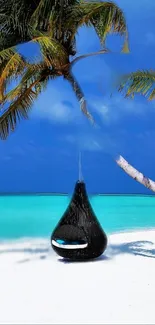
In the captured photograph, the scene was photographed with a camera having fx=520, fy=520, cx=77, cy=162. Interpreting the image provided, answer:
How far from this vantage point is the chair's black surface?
28.5ft

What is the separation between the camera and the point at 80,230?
869 cm

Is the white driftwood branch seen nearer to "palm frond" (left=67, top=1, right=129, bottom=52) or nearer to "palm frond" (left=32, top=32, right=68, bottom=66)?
"palm frond" (left=32, top=32, right=68, bottom=66)

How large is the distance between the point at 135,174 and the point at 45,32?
2855mm

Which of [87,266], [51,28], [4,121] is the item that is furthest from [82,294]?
[51,28]

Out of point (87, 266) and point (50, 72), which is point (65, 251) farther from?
point (50, 72)

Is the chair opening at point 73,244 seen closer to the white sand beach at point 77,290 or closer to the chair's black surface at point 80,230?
the chair's black surface at point 80,230

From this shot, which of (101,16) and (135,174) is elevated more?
(101,16)

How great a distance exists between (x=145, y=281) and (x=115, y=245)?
16.4 ft

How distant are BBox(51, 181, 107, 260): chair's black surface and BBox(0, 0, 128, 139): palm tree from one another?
1.52m

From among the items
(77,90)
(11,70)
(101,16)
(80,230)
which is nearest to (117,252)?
(80,230)

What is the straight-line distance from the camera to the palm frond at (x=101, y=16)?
8.49m

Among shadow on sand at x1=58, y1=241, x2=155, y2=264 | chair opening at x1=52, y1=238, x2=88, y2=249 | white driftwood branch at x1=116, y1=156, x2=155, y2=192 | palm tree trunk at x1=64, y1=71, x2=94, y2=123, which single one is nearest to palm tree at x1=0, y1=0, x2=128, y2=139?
palm tree trunk at x1=64, y1=71, x2=94, y2=123

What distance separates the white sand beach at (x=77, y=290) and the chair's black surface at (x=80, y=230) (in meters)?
0.20

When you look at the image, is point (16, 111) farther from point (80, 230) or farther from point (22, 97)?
point (80, 230)
